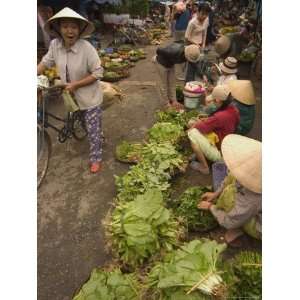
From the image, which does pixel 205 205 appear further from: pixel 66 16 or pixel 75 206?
pixel 66 16

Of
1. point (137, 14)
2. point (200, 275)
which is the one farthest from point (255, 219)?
point (137, 14)

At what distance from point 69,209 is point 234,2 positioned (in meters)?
17.4

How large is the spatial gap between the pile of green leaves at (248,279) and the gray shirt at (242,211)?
64 centimetres

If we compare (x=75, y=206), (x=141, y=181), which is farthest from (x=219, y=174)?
(x=75, y=206)

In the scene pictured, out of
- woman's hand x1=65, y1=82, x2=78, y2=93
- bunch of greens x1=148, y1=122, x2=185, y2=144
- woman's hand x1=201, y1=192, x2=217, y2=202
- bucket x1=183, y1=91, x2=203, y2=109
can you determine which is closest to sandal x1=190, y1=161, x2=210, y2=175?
bunch of greens x1=148, y1=122, x2=185, y2=144

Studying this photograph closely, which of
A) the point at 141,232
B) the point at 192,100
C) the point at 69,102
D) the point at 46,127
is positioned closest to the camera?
the point at 141,232

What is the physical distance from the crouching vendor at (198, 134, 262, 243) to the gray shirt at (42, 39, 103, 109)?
6.41ft

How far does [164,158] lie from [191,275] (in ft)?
7.29

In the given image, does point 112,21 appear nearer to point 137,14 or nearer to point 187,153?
point 137,14

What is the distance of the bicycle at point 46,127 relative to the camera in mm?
3898

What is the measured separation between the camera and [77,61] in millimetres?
3934

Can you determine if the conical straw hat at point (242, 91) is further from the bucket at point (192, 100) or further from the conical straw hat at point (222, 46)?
the conical straw hat at point (222, 46)

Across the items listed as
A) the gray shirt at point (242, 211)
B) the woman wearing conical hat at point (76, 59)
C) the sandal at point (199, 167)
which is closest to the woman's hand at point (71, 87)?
the woman wearing conical hat at point (76, 59)
